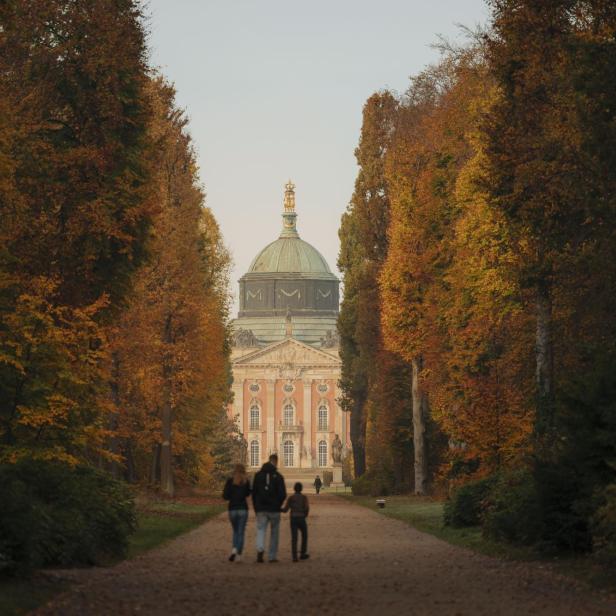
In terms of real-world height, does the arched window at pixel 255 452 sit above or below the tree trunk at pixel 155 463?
above

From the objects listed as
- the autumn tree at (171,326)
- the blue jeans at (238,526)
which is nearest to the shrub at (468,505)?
the blue jeans at (238,526)

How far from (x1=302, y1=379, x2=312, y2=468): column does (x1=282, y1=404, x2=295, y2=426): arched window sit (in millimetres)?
1611

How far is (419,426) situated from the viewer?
156ft

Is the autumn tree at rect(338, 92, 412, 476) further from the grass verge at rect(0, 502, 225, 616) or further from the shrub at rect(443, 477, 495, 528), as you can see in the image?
the shrub at rect(443, 477, 495, 528)

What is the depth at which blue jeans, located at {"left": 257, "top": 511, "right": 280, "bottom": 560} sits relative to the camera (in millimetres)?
21781

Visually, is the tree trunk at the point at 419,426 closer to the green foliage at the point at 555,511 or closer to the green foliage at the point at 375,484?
the green foliage at the point at 375,484

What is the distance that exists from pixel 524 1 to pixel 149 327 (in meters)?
17.6

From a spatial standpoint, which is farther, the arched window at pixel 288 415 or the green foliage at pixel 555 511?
the arched window at pixel 288 415

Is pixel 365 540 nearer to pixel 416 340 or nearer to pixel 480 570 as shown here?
pixel 480 570

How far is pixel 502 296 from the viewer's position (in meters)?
32.0

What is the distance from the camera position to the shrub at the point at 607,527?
17.0 meters

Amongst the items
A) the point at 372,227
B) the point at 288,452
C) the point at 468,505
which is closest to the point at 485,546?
the point at 468,505

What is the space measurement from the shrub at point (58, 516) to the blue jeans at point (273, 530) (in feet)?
6.39

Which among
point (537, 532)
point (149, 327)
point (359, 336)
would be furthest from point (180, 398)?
point (537, 532)
